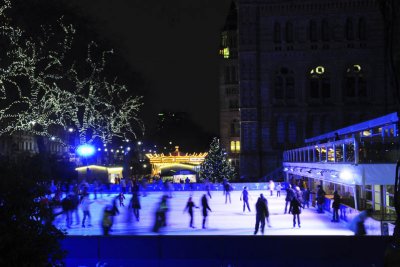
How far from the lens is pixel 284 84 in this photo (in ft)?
177

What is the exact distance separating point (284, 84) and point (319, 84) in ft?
10.3

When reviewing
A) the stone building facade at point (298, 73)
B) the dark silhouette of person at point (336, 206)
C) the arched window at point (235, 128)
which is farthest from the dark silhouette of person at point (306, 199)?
the arched window at point (235, 128)

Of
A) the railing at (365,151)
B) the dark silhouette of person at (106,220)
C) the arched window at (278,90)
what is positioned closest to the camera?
the dark silhouette of person at (106,220)

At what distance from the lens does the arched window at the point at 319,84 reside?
53844mm

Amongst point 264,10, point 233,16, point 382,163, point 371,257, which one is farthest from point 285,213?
point 233,16

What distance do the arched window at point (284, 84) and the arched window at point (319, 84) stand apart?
1721 mm

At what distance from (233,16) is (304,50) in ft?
147

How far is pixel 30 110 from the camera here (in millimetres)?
37719

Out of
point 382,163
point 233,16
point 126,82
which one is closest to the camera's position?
point 382,163

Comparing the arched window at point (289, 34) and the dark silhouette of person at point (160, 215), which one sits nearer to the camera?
the dark silhouette of person at point (160, 215)

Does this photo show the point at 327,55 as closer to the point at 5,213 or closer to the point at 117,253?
the point at 117,253

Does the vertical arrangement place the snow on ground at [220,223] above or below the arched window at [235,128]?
below

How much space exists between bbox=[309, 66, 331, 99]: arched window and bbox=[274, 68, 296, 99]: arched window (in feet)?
5.65

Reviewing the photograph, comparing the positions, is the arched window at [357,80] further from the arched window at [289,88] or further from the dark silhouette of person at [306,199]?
the dark silhouette of person at [306,199]
